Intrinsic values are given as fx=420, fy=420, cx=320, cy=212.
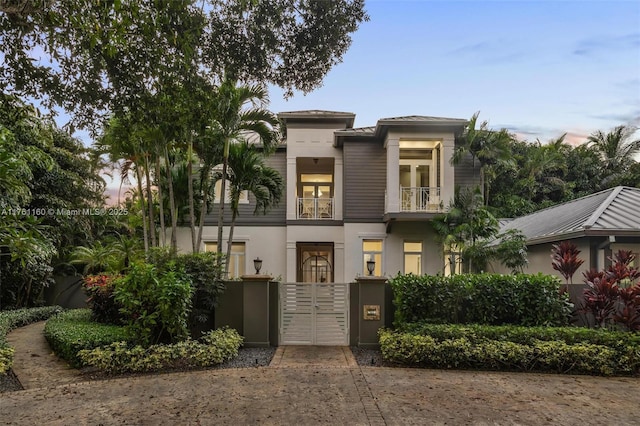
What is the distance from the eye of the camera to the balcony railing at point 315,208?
1545 cm

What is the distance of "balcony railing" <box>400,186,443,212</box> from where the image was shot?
14.0 meters

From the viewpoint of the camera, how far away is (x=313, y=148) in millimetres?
15367

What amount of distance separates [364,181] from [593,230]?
7177mm

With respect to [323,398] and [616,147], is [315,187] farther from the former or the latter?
[616,147]

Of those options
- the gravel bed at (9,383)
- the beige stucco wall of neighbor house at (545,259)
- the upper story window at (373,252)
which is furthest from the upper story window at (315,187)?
the gravel bed at (9,383)

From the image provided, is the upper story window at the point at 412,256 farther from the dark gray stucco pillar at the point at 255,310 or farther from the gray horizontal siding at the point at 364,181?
the dark gray stucco pillar at the point at 255,310

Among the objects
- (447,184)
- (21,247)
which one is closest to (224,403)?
(21,247)

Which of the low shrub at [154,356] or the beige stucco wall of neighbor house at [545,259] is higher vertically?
the beige stucco wall of neighbor house at [545,259]

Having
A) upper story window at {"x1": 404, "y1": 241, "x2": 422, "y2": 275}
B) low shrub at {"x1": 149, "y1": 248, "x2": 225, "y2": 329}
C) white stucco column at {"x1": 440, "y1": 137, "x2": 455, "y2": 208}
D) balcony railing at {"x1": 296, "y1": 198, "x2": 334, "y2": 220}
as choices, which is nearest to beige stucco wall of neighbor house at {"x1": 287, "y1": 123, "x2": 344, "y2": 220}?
balcony railing at {"x1": 296, "y1": 198, "x2": 334, "y2": 220}

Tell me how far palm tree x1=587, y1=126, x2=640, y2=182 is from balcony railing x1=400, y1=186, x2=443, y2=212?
684 inches

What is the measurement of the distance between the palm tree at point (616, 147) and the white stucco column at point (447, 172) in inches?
677

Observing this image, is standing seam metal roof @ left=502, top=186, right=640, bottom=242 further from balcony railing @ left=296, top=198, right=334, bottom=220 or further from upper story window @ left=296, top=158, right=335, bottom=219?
upper story window @ left=296, top=158, right=335, bottom=219

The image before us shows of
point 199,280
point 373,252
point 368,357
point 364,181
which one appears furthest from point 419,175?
point 199,280

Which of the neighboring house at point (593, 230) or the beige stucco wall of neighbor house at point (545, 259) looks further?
the beige stucco wall of neighbor house at point (545, 259)
